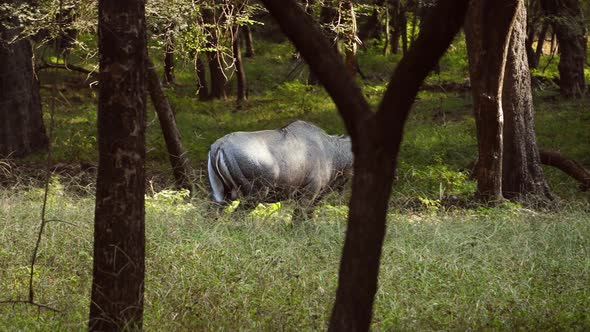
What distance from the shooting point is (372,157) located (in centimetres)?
513

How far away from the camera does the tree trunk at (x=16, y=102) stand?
60.2 ft

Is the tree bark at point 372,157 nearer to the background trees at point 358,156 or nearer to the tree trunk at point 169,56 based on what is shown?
the background trees at point 358,156

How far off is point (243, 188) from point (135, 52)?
557cm

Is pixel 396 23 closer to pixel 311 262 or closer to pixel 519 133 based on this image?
pixel 519 133

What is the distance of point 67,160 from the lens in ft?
58.0

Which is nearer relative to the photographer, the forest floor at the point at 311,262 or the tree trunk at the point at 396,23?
the forest floor at the point at 311,262

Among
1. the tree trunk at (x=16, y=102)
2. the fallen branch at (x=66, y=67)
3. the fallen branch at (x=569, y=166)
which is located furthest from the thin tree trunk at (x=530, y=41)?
the fallen branch at (x=66, y=67)

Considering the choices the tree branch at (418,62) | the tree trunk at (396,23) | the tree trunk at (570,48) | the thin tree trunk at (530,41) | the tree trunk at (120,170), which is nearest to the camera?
the tree branch at (418,62)

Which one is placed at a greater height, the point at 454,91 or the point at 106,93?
the point at 106,93

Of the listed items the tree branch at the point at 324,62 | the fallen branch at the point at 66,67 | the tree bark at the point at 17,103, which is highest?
the tree branch at the point at 324,62

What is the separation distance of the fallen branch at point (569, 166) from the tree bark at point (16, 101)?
391 inches

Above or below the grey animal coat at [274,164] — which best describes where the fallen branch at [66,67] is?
above

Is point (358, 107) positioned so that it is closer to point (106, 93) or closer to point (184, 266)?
point (106, 93)

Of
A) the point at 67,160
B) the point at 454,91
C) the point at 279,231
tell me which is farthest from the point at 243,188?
the point at 454,91
